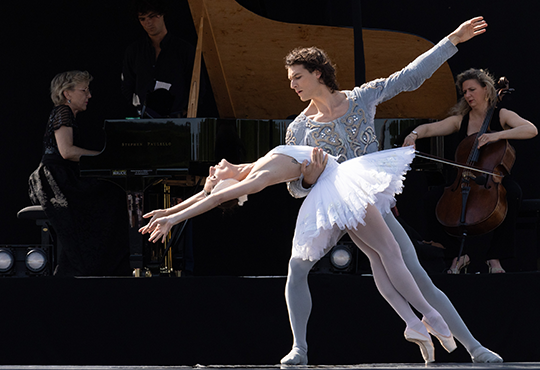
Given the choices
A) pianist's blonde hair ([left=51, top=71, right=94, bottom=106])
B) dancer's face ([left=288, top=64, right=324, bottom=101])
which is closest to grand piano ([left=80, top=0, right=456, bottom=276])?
pianist's blonde hair ([left=51, top=71, right=94, bottom=106])

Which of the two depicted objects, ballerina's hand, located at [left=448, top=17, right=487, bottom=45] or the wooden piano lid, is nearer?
ballerina's hand, located at [left=448, top=17, right=487, bottom=45]

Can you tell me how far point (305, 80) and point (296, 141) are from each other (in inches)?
10.7

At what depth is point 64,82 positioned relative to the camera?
14.3 feet

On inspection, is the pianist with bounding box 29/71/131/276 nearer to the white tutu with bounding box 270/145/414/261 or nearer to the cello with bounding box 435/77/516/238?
the white tutu with bounding box 270/145/414/261

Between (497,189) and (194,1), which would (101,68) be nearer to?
(194,1)

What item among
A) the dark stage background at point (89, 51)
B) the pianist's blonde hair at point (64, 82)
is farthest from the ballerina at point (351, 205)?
the dark stage background at point (89, 51)

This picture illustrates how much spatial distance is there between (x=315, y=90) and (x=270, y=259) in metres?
3.09

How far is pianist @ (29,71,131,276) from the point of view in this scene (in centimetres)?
413

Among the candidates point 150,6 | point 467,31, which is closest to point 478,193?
point 467,31

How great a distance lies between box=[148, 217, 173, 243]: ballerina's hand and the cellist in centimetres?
194

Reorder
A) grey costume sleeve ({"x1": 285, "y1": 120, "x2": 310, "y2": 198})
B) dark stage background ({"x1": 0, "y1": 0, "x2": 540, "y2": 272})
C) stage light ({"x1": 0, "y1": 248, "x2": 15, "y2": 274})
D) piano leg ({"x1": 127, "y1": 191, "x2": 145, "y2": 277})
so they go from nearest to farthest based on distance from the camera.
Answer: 1. grey costume sleeve ({"x1": 285, "y1": 120, "x2": 310, "y2": 198})
2. piano leg ({"x1": 127, "y1": 191, "x2": 145, "y2": 277})
3. stage light ({"x1": 0, "y1": 248, "x2": 15, "y2": 274})
4. dark stage background ({"x1": 0, "y1": 0, "x2": 540, "y2": 272})

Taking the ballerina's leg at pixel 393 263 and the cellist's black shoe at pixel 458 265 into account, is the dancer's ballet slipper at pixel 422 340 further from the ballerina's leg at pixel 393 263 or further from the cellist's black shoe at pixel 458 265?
the cellist's black shoe at pixel 458 265

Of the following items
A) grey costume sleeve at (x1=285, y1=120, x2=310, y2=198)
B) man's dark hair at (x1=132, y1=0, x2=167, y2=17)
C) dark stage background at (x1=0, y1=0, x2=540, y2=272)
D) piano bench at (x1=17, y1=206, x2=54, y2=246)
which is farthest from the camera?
dark stage background at (x1=0, y1=0, x2=540, y2=272)

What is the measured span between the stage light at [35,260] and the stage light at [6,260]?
10cm
